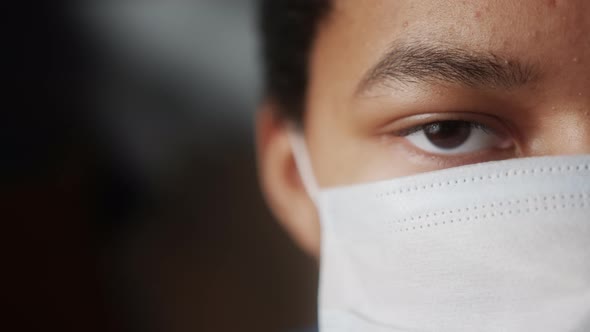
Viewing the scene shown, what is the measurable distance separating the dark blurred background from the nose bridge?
142cm

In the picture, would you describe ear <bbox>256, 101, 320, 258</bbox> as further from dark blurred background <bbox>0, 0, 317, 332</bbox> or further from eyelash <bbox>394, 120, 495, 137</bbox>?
dark blurred background <bbox>0, 0, 317, 332</bbox>

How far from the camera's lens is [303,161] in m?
0.93

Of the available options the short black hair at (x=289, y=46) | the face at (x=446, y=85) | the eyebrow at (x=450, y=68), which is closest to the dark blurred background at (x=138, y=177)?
the short black hair at (x=289, y=46)

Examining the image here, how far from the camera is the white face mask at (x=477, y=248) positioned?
62 centimetres

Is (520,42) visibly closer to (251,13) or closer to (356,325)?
(356,325)

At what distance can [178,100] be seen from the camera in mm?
2441

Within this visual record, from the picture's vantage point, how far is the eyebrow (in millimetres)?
626

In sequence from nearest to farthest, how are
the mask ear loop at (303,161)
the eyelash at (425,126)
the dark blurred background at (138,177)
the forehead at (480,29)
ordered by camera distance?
the forehead at (480,29), the eyelash at (425,126), the mask ear loop at (303,161), the dark blurred background at (138,177)

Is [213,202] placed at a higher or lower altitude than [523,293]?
higher

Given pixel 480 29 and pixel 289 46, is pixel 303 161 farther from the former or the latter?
pixel 480 29

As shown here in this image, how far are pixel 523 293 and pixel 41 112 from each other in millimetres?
1911

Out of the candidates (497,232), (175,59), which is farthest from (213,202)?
(497,232)

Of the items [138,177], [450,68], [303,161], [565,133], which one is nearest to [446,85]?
[450,68]

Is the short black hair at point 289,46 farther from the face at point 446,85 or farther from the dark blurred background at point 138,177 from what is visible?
the dark blurred background at point 138,177
